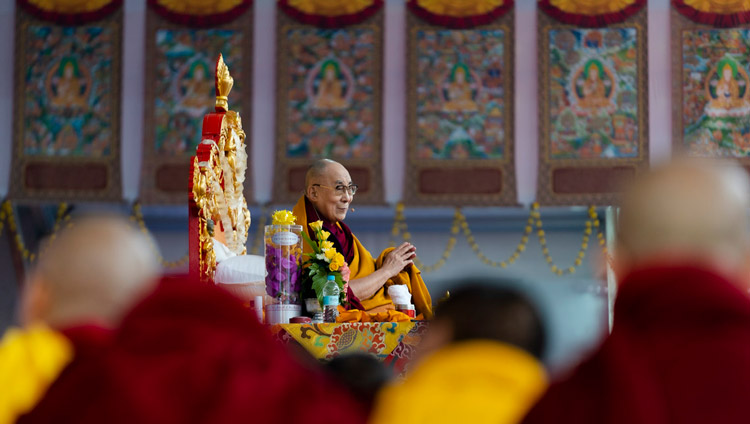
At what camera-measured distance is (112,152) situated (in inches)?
315

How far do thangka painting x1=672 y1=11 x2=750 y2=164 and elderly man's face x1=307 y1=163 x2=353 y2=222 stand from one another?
4.58 m

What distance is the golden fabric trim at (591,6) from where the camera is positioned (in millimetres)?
7840

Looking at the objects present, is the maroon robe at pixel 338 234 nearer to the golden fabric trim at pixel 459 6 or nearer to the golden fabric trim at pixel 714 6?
the golden fabric trim at pixel 459 6

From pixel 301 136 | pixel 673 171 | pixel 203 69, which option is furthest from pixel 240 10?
pixel 673 171

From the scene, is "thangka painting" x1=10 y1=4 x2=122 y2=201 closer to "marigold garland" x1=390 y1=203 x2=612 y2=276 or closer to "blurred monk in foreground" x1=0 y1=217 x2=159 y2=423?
"marigold garland" x1=390 y1=203 x2=612 y2=276

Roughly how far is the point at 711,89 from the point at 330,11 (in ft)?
11.3

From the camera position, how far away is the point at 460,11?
7.91 m

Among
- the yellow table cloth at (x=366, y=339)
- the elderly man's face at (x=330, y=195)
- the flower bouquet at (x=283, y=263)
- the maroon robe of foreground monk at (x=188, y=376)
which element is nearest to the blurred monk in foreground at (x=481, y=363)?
the maroon robe of foreground monk at (x=188, y=376)

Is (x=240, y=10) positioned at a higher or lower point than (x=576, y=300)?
higher

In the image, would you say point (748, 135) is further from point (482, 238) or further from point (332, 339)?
point (332, 339)

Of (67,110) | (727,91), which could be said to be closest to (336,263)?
(67,110)

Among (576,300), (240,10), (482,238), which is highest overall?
(240,10)

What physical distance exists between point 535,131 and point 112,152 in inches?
150

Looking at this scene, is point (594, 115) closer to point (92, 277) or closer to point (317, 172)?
point (317, 172)
